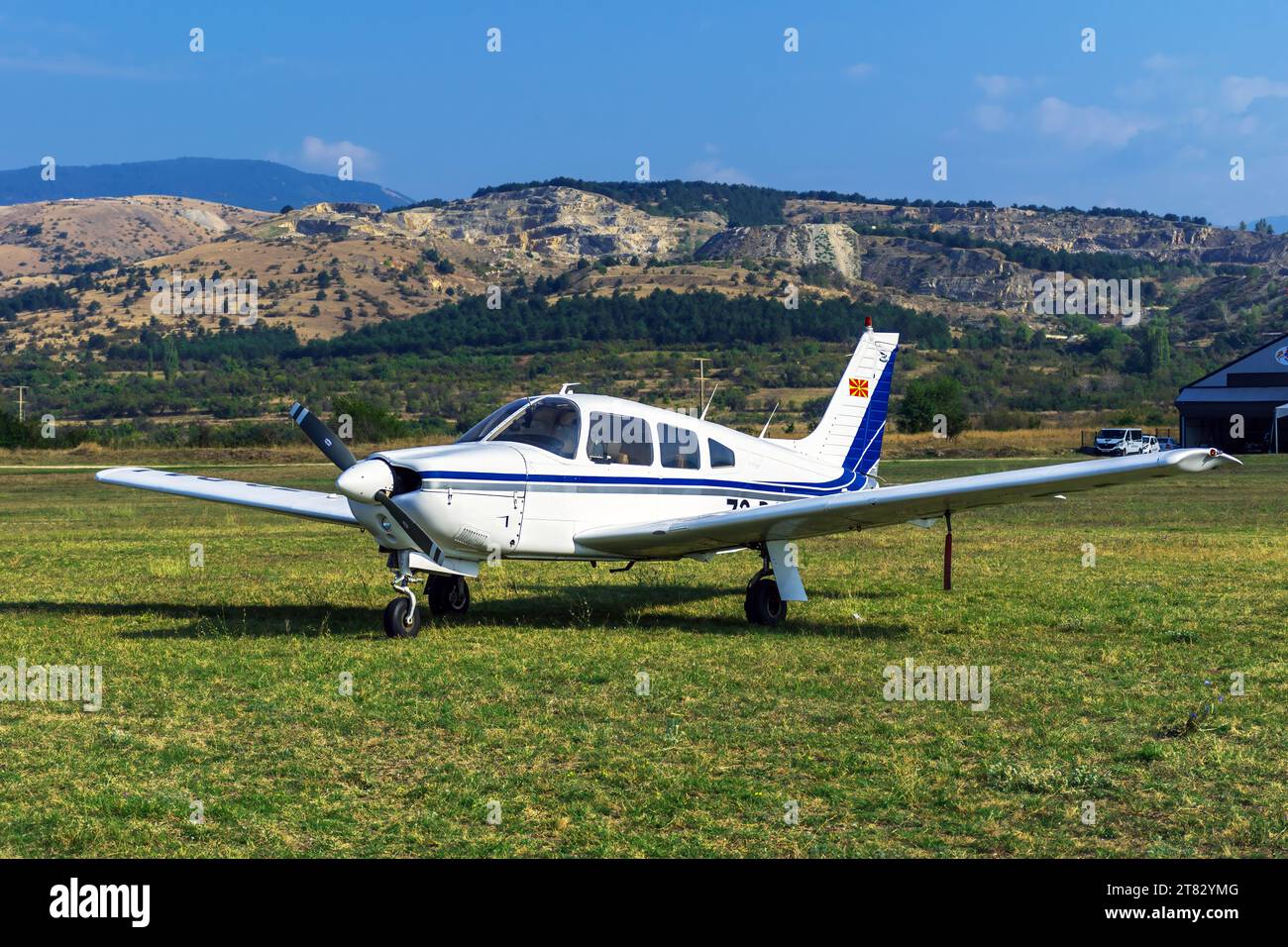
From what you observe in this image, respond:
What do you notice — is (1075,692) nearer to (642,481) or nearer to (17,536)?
(642,481)

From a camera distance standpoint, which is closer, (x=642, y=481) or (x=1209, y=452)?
(x=1209, y=452)

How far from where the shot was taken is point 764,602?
47.8ft

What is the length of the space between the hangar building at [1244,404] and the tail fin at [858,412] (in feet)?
190

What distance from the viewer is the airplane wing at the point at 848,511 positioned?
12.6 metres

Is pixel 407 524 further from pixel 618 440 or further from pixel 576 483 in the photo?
pixel 618 440

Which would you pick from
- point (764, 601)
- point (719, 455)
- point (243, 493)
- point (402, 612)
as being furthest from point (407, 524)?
point (243, 493)

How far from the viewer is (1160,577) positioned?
1800cm

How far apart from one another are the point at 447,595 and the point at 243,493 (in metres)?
3.34

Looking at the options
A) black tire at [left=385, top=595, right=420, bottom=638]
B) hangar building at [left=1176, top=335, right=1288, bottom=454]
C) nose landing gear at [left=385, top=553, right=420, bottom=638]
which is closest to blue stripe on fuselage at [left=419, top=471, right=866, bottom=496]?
nose landing gear at [left=385, top=553, right=420, bottom=638]

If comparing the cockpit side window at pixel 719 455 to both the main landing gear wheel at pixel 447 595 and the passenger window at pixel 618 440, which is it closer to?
the passenger window at pixel 618 440

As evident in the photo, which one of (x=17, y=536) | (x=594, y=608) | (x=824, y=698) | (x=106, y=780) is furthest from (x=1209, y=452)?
(x=17, y=536)

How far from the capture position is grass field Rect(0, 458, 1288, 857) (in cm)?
691

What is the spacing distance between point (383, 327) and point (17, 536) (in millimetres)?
130300

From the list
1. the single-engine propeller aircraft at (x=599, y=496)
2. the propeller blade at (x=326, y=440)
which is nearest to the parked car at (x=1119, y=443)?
the single-engine propeller aircraft at (x=599, y=496)
